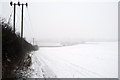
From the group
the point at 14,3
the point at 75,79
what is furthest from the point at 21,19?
the point at 75,79

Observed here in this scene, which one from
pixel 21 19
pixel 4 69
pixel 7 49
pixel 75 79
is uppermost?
pixel 21 19

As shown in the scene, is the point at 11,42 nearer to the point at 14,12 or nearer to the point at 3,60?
the point at 3,60

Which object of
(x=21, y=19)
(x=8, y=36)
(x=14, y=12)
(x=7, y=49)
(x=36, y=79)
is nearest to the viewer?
(x=7, y=49)

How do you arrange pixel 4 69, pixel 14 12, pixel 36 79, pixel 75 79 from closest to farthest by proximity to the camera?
pixel 4 69, pixel 36 79, pixel 75 79, pixel 14 12

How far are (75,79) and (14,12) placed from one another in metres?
13.4

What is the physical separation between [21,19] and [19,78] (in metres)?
17.4

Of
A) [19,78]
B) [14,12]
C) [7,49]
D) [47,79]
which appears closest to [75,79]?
[47,79]

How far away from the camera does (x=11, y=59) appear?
370 inches

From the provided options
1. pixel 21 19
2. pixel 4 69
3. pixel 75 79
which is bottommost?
pixel 75 79

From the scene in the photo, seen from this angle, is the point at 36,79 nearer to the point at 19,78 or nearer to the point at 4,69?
the point at 19,78

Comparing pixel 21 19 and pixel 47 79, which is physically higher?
pixel 21 19

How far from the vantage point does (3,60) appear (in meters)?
8.71

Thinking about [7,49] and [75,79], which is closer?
[7,49]

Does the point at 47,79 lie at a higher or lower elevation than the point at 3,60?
lower
